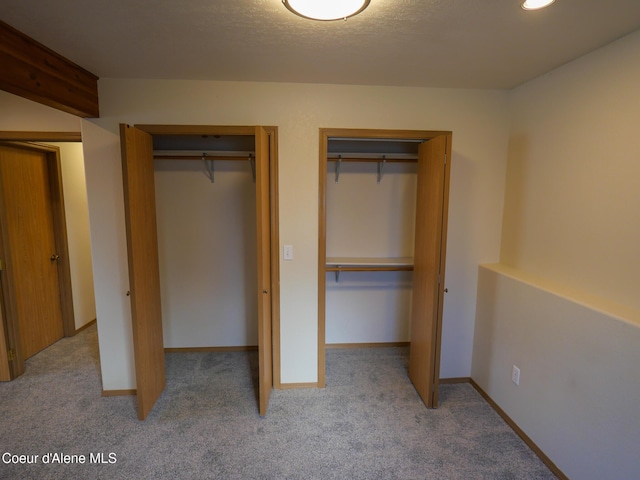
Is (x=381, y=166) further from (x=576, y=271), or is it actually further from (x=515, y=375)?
(x=515, y=375)

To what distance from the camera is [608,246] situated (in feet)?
5.14

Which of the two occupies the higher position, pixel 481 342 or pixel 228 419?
pixel 481 342

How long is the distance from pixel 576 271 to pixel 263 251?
6.31 feet

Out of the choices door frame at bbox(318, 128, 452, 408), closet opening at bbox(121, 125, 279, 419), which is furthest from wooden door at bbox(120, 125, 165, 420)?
door frame at bbox(318, 128, 452, 408)

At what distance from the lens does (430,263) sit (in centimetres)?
220

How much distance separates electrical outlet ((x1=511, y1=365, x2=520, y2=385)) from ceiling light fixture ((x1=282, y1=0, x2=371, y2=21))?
2300 millimetres

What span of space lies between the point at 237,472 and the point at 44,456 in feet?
3.94

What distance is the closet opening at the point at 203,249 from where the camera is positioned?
2.09 meters

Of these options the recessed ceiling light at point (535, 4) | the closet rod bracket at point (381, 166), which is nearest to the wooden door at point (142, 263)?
the closet rod bracket at point (381, 166)

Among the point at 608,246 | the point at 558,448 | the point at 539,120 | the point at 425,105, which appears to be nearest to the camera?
the point at 608,246

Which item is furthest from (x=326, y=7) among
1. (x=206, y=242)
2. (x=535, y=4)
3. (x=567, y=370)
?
(x=206, y=242)

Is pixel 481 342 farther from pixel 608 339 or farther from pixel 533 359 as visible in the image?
pixel 608 339

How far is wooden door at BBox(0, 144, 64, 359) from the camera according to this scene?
2.66m

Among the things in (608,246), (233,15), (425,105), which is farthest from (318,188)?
(608,246)
